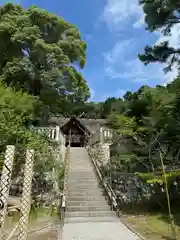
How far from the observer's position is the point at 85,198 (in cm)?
1011

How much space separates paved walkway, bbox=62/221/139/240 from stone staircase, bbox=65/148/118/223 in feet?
1.89

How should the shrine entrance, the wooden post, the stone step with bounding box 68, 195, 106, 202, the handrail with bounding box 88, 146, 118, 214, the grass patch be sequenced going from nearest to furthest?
1. the wooden post
2. the grass patch
3. the handrail with bounding box 88, 146, 118, 214
4. the stone step with bounding box 68, 195, 106, 202
5. the shrine entrance

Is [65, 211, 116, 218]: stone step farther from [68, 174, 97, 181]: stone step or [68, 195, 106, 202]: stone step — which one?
[68, 174, 97, 181]: stone step

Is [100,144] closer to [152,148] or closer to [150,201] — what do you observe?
[152,148]

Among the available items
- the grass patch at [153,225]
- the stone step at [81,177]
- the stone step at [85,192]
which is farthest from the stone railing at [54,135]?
the grass patch at [153,225]

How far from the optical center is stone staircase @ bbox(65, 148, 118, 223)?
28.9ft

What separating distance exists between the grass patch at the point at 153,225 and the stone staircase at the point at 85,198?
84cm

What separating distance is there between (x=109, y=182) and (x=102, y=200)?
4.27 ft

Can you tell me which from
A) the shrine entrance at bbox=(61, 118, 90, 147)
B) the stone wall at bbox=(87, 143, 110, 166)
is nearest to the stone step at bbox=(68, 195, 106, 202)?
the stone wall at bbox=(87, 143, 110, 166)

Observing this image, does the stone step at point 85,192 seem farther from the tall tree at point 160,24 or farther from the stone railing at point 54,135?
the tall tree at point 160,24

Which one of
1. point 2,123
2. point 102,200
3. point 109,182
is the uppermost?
point 2,123

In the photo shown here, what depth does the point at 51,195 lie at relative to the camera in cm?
1005

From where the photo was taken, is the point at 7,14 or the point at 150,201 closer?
the point at 150,201

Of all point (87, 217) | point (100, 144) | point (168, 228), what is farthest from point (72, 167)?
point (168, 228)
